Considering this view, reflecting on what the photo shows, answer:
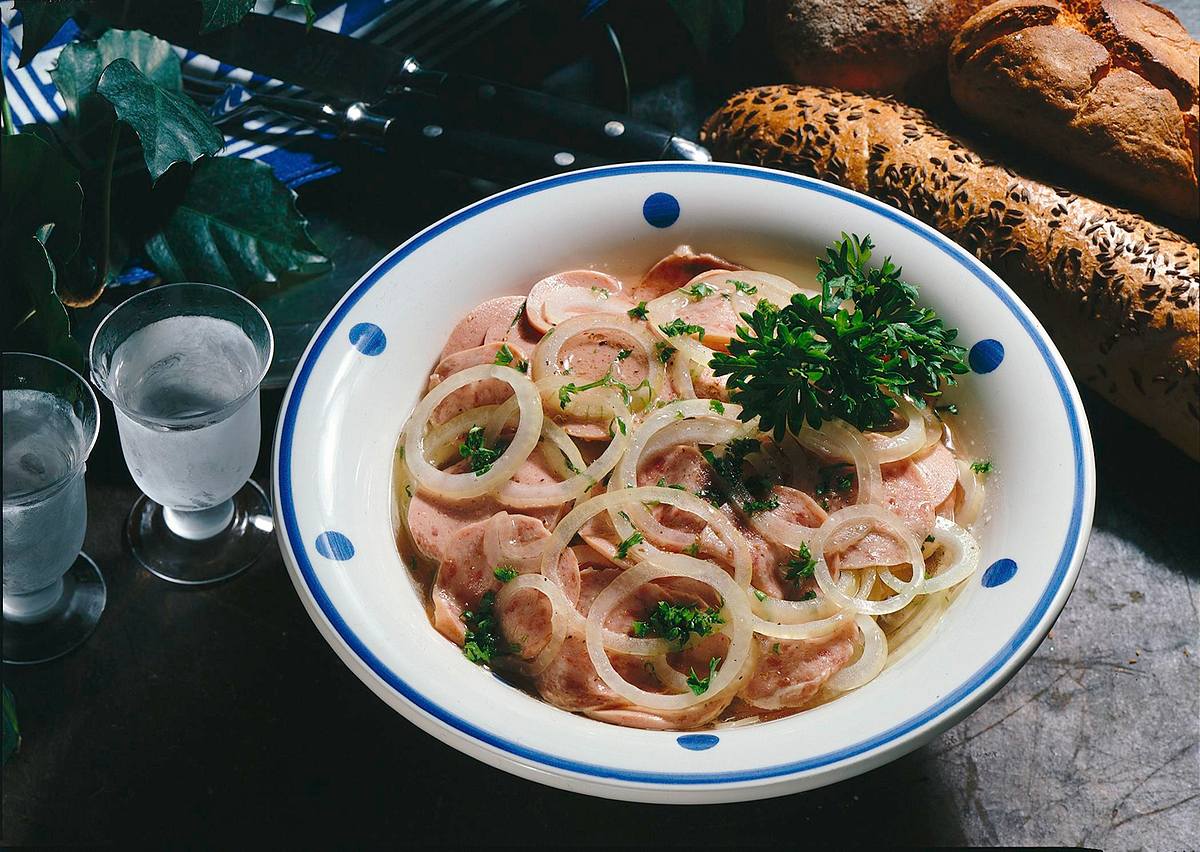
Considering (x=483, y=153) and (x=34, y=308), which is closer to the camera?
(x=34, y=308)

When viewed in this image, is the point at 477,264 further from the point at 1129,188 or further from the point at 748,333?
the point at 1129,188

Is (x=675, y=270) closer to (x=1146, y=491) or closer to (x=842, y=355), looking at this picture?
(x=842, y=355)

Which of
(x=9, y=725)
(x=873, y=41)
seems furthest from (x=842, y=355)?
(x=9, y=725)

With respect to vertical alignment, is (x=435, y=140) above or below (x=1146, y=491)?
A: above

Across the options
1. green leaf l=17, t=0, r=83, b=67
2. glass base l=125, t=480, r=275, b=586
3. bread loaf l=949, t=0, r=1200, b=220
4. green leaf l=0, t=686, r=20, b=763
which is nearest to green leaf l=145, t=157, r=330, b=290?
green leaf l=17, t=0, r=83, b=67

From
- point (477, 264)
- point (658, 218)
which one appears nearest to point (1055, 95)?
point (658, 218)

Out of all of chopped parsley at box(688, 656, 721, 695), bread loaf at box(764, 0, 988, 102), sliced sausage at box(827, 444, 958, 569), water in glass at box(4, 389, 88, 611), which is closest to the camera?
chopped parsley at box(688, 656, 721, 695)

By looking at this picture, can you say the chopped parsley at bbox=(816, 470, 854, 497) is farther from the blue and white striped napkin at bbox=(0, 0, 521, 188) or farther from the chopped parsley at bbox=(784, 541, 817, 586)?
the blue and white striped napkin at bbox=(0, 0, 521, 188)
